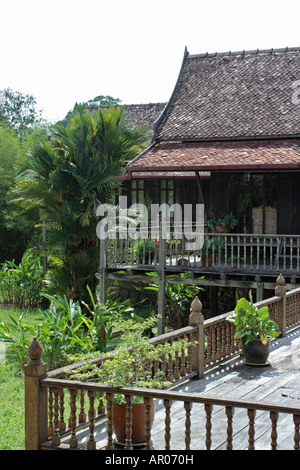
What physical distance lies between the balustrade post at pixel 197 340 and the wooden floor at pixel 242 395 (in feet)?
0.72

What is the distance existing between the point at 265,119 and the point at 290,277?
6127 millimetres

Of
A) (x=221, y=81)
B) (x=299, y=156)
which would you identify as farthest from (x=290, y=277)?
(x=221, y=81)

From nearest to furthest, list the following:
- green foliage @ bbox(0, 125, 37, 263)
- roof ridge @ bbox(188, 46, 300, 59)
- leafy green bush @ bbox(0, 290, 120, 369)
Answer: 1. leafy green bush @ bbox(0, 290, 120, 369)
2. roof ridge @ bbox(188, 46, 300, 59)
3. green foliage @ bbox(0, 125, 37, 263)

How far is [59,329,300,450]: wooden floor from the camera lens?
7.05m

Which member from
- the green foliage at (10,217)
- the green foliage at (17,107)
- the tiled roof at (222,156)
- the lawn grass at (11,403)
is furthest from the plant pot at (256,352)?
the green foliage at (17,107)

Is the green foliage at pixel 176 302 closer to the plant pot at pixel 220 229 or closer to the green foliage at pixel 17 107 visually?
the plant pot at pixel 220 229

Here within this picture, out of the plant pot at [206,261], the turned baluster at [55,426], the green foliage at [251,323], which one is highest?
the plant pot at [206,261]

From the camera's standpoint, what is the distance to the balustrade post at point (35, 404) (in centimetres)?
667

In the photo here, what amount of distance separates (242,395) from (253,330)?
1.84 m

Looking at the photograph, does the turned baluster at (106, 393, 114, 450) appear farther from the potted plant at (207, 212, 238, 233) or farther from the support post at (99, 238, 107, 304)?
the potted plant at (207, 212, 238, 233)

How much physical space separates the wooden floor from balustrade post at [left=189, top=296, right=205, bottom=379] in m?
0.22

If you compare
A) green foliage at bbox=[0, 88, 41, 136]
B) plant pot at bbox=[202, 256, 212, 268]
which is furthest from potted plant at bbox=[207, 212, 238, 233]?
green foliage at bbox=[0, 88, 41, 136]

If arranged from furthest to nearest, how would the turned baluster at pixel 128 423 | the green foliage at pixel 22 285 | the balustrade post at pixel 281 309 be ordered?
the green foliage at pixel 22 285 < the balustrade post at pixel 281 309 < the turned baluster at pixel 128 423
